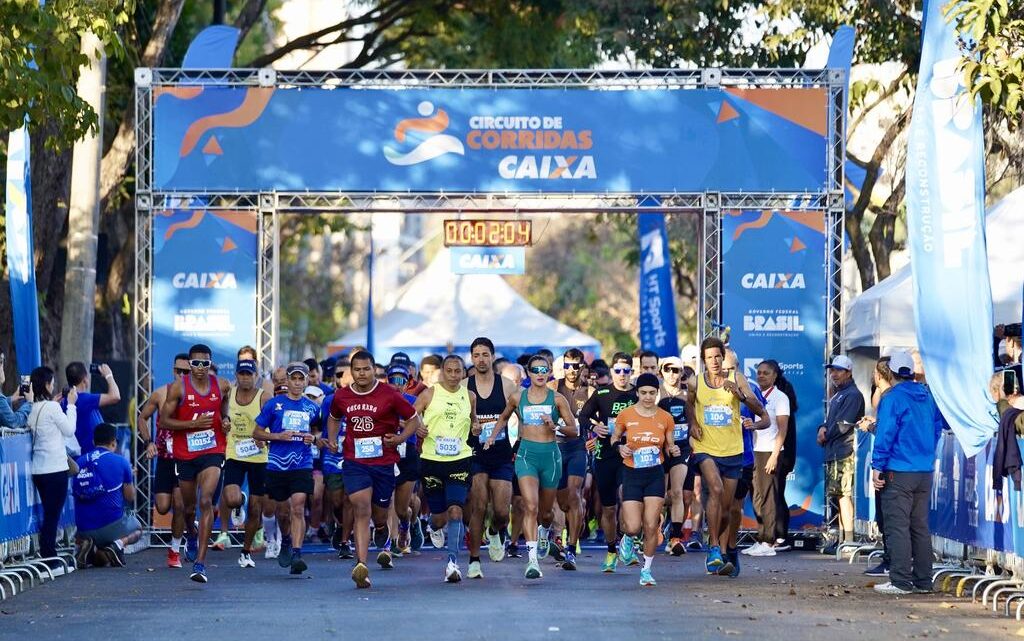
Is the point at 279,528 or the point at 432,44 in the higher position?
the point at 432,44

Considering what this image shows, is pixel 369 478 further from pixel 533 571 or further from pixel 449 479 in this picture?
pixel 533 571

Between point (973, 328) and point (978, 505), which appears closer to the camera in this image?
point (973, 328)

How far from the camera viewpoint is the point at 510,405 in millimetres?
15398

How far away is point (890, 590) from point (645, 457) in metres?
2.26

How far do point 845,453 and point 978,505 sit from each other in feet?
16.2

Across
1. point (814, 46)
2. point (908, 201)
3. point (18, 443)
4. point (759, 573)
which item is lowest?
point (759, 573)

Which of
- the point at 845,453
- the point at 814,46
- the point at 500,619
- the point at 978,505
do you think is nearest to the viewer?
the point at 500,619

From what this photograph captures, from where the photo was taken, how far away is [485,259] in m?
21.9

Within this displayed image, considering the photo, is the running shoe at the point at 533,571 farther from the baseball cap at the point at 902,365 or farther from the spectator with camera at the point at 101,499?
the spectator with camera at the point at 101,499

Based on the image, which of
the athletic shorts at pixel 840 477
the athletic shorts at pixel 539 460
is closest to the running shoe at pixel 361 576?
the athletic shorts at pixel 539 460

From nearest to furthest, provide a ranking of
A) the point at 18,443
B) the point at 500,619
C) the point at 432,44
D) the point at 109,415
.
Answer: the point at 500,619
the point at 18,443
the point at 109,415
the point at 432,44

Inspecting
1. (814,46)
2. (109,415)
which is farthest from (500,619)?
(814,46)

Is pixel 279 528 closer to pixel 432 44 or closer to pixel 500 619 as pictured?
pixel 500 619

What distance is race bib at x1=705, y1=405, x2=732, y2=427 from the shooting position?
1583 centimetres
